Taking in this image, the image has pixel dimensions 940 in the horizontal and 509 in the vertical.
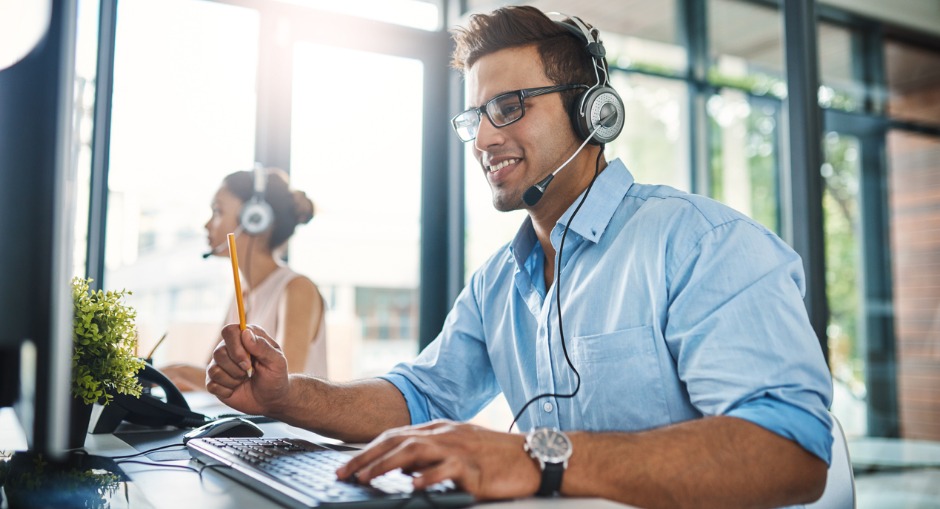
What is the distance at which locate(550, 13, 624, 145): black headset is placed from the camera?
1465 mm

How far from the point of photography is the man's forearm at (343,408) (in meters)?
1.25

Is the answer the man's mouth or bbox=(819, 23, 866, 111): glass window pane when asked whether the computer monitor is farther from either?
bbox=(819, 23, 866, 111): glass window pane

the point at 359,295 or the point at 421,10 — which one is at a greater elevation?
the point at 421,10

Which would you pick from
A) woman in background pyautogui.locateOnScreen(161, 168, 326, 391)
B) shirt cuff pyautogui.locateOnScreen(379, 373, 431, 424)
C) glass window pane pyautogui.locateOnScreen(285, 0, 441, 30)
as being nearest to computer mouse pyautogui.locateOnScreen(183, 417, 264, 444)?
shirt cuff pyautogui.locateOnScreen(379, 373, 431, 424)

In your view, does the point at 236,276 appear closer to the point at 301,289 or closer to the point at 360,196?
the point at 301,289

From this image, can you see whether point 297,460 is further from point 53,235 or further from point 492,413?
point 492,413

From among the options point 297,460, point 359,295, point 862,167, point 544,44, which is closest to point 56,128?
point 297,460

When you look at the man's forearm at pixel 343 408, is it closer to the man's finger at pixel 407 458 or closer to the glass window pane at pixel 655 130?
the man's finger at pixel 407 458

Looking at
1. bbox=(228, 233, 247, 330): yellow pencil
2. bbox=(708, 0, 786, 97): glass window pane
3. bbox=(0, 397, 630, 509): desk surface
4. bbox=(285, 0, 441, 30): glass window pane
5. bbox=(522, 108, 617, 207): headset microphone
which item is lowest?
bbox=(0, 397, 630, 509): desk surface

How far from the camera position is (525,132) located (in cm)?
152

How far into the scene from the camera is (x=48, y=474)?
0.91 meters

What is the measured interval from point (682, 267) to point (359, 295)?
273 centimetres

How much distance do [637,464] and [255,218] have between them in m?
2.20

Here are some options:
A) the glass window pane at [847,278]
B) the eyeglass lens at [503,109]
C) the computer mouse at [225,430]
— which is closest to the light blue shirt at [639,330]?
the eyeglass lens at [503,109]
